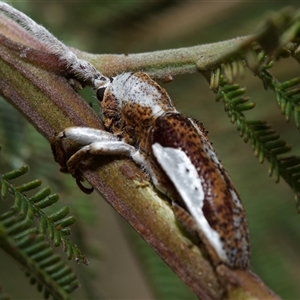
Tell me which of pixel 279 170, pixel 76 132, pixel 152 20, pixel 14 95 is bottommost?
pixel 279 170

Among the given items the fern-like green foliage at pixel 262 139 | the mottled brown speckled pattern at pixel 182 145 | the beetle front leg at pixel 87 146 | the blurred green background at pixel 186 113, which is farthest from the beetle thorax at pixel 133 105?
the blurred green background at pixel 186 113

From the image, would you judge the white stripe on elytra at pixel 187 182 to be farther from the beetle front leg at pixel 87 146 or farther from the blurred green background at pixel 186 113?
the blurred green background at pixel 186 113

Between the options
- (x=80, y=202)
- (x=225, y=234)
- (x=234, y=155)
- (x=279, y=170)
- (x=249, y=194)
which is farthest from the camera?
(x=234, y=155)

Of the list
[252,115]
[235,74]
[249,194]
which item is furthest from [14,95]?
[252,115]

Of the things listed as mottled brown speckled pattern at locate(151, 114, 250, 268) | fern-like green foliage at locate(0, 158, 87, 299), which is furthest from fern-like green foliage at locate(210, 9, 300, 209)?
fern-like green foliage at locate(0, 158, 87, 299)

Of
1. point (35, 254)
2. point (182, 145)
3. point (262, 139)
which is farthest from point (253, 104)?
point (35, 254)

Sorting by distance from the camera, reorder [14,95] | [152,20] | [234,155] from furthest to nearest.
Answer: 1. [152,20]
2. [234,155]
3. [14,95]

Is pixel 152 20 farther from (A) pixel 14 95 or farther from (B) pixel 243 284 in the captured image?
(B) pixel 243 284

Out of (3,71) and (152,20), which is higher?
(152,20)
